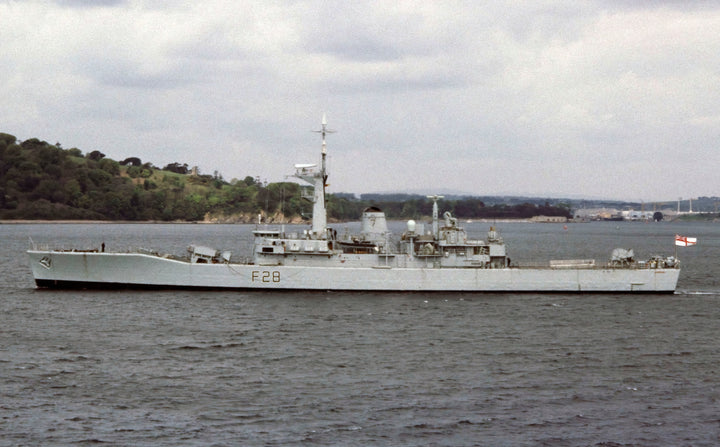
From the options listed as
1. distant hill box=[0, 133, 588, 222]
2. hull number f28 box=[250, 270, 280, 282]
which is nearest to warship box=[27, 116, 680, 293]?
hull number f28 box=[250, 270, 280, 282]

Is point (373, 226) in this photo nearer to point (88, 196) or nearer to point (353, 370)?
point (353, 370)

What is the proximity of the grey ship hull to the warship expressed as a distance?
0.05 meters


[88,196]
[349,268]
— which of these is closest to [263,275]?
[349,268]

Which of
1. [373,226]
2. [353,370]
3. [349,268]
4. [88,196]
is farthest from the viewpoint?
[88,196]

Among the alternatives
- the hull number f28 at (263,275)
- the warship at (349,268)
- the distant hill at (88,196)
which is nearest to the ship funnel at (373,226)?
the warship at (349,268)

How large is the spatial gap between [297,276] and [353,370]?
49.5ft

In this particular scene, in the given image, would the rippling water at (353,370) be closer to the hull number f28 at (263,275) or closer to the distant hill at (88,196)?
the hull number f28 at (263,275)

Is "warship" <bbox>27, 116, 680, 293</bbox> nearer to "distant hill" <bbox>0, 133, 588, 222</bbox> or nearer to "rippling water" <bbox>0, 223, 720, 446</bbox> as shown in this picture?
"rippling water" <bbox>0, 223, 720, 446</bbox>

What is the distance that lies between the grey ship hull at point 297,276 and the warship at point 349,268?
53 mm

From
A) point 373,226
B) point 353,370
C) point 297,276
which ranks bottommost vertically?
point 353,370

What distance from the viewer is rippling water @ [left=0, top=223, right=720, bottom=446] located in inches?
730

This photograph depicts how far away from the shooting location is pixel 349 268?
38781mm

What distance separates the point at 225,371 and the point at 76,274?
19.2 metres

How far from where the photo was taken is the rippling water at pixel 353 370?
730 inches
